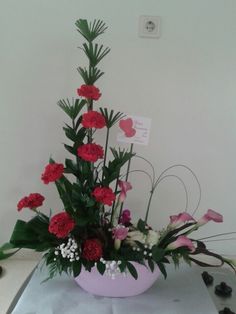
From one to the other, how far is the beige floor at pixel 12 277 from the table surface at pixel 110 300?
91 millimetres

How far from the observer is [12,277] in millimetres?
1163

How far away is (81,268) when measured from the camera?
90 centimetres

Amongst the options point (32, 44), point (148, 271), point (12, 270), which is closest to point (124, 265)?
point (148, 271)

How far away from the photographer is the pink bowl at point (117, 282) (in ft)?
3.07

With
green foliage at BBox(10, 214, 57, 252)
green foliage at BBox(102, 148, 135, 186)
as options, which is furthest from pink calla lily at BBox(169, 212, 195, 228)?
green foliage at BBox(10, 214, 57, 252)

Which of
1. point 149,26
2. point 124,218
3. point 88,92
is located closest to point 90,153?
point 88,92

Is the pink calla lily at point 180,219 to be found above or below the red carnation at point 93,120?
below

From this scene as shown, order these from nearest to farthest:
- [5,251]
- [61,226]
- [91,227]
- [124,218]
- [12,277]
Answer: [61,226], [91,227], [124,218], [12,277], [5,251]

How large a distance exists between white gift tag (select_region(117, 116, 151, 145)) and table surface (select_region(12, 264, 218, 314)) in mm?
523

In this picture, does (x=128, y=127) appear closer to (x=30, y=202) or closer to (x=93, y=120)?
(x=93, y=120)

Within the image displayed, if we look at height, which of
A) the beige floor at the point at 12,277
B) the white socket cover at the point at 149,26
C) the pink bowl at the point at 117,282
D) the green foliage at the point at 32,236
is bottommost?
the beige floor at the point at 12,277

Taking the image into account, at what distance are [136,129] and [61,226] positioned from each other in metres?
0.39

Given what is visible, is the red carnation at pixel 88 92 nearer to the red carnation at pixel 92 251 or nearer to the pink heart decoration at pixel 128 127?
the pink heart decoration at pixel 128 127

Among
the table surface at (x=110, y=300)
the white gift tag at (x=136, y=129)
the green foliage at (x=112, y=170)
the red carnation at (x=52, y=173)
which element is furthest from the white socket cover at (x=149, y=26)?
the table surface at (x=110, y=300)
